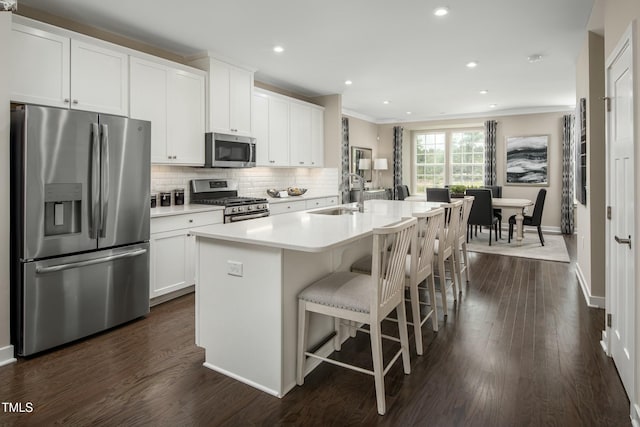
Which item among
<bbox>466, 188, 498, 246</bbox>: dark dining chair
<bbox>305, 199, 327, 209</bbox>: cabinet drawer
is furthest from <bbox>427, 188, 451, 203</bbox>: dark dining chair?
<bbox>305, 199, 327, 209</bbox>: cabinet drawer

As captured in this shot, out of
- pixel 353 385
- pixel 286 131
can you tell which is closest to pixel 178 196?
pixel 286 131

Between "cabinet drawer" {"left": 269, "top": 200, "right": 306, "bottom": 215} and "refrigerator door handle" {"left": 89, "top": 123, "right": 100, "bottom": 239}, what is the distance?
8.28ft

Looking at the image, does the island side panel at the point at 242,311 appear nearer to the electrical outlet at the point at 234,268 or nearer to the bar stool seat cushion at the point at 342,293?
the electrical outlet at the point at 234,268

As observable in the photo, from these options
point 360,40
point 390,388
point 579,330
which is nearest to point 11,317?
point 390,388

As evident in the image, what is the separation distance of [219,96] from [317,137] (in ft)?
7.79

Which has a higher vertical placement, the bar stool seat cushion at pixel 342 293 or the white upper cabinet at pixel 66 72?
the white upper cabinet at pixel 66 72

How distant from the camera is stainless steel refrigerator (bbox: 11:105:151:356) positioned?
2662mm

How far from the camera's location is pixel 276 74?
18.1 feet

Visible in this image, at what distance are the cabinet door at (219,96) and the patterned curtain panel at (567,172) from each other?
719 centimetres

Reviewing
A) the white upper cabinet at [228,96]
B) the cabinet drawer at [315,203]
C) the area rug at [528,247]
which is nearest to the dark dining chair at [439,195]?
the area rug at [528,247]

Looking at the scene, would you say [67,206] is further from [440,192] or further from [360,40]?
[440,192]

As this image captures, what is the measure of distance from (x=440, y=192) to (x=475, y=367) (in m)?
4.80

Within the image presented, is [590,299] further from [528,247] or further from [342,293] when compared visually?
[528,247]

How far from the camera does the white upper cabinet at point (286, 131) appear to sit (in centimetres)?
557
